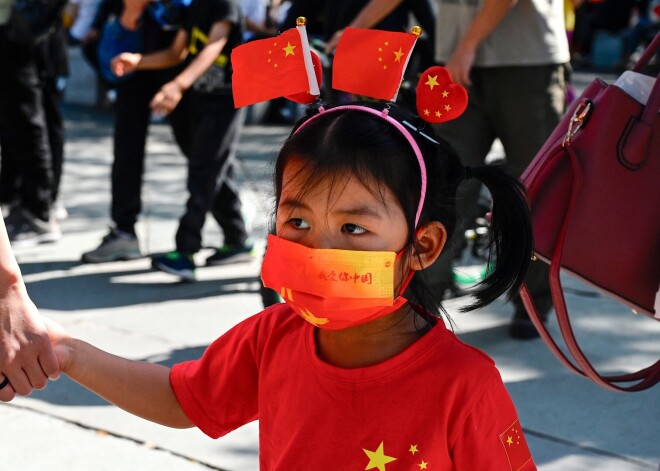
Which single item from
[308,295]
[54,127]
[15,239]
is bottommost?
[15,239]

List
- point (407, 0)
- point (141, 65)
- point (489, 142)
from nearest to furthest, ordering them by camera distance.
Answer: point (489, 142) < point (407, 0) < point (141, 65)

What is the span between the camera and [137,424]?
350 cm

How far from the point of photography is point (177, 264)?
516 centimetres

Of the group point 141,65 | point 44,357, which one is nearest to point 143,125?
point 141,65

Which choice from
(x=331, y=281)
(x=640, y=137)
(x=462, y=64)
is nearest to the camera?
(x=331, y=281)

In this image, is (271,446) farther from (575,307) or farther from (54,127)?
(54,127)

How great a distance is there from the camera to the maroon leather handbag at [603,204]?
2.18m

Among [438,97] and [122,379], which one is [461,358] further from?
[122,379]

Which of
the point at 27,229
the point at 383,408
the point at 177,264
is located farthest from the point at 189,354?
the point at 383,408

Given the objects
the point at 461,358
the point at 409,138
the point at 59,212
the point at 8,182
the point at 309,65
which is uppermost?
the point at 309,65

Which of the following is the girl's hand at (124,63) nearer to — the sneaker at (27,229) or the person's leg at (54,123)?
the person's leg at (54,123)

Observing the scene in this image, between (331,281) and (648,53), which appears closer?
(331,281)

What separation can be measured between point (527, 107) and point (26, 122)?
9.91ft

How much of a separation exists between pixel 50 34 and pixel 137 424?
3.17 m
